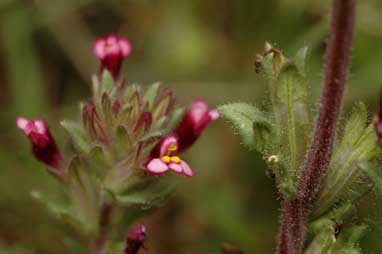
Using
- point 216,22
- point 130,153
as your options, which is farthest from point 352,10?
point 216,22

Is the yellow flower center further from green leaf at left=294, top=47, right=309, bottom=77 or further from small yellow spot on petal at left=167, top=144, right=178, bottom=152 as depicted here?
green leaf at left=294, top=47, right=309, bottom=77

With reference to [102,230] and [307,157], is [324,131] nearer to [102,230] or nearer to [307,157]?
[307,157]

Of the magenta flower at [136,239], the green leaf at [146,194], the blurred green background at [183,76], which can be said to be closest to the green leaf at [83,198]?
the green leaf at [146,194]

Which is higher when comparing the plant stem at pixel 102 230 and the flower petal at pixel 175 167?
the plant stem at pixel 102 230

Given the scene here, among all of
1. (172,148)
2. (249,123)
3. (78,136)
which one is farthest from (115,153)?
(249,123)

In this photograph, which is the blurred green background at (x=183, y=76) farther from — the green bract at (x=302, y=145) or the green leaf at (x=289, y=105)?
the green leaf at (x=289, y=105)

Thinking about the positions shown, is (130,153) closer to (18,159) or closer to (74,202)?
(74,202)
